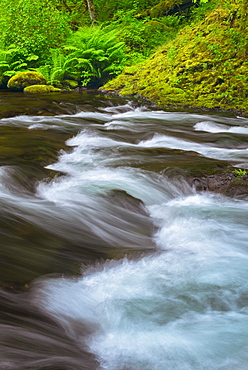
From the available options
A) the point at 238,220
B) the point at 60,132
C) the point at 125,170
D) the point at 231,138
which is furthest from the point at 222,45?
the point at 238,220

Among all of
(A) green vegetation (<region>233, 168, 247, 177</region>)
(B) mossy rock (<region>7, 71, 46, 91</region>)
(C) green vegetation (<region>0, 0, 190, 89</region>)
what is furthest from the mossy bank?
(A) green vegetation (<region>233, 168, 247, 177</region>)

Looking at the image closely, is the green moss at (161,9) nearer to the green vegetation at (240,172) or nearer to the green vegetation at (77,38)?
the green vegetation at (77,38)

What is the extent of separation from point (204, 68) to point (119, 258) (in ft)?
26.2

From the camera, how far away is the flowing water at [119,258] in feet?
7.06

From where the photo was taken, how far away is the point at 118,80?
1214cm

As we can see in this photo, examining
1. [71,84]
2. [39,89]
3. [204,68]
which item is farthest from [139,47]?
[204,68]

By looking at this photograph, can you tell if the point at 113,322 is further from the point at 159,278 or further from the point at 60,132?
the point at 60,132

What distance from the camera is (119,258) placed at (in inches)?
126

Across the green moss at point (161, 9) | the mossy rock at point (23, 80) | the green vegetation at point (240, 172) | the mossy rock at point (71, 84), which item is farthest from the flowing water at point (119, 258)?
the green moss at point (161, 9)

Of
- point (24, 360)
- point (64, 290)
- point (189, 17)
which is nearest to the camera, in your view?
point (24, 360)

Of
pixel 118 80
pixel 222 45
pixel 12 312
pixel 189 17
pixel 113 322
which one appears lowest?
pixel 113 322

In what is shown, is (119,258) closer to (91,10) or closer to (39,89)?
(39,89)

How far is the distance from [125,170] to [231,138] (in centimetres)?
247

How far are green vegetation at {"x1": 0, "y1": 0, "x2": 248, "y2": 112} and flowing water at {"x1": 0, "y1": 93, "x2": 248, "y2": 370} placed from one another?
3671 mm
